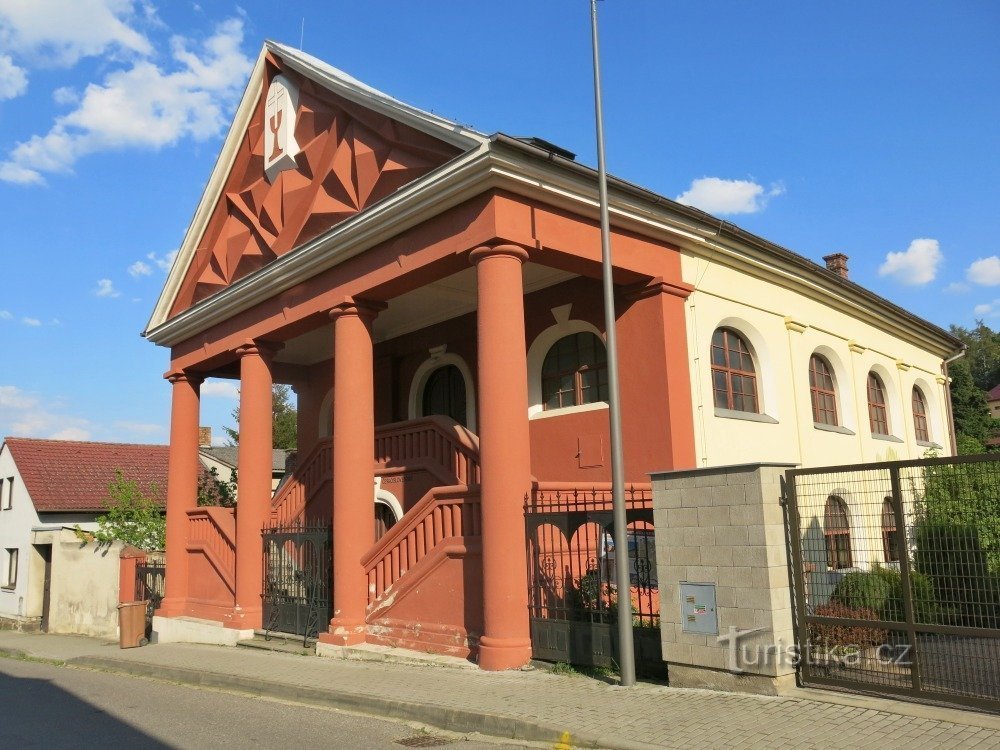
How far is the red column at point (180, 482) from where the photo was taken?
17.8 m

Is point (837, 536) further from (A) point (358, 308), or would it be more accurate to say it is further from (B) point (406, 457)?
(B) point (406, 457)

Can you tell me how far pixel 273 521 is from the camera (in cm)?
1612

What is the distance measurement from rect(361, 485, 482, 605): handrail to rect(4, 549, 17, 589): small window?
2049cm

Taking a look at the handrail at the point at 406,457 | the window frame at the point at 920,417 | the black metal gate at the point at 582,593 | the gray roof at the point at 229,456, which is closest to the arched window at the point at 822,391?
the window frame at the point at 920,417

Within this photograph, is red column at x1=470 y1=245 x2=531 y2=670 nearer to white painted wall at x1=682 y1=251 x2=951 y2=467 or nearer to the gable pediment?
the gable pediment

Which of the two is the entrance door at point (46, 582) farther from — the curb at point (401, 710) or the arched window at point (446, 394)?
the curb at point (401, 710)

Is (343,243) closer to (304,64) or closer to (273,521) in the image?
(304,64)

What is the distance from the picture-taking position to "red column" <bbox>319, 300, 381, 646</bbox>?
12367 mm

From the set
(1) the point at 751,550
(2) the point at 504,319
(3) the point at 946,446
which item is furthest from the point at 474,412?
(3) the point at 946,446

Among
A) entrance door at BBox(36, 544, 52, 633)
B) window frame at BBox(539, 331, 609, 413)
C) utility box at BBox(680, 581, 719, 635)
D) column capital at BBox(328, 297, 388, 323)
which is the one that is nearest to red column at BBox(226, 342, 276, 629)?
column capital at BBox(328, 297, 388, 323)

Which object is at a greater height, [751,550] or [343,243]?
[343,243]

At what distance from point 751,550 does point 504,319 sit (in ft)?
13.8

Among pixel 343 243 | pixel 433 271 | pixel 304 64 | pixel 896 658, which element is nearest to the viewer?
pixel 896 658

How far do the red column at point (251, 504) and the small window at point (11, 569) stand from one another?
52.8 ft
